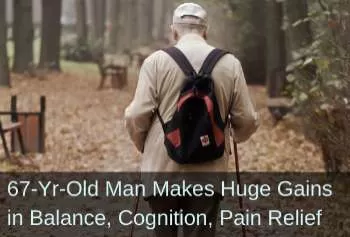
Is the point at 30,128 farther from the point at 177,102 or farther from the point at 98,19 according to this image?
the point at 98,19

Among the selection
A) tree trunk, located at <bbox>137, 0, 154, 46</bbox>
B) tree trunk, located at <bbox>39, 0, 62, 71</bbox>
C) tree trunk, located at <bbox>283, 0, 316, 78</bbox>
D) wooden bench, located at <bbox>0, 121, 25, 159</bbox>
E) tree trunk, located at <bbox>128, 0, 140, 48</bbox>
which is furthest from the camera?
tree trunk, located at <bbox>137, 0, 154, 46</bbox>

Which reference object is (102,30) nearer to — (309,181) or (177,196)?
(309,181)

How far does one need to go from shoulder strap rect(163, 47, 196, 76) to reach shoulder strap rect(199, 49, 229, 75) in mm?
61

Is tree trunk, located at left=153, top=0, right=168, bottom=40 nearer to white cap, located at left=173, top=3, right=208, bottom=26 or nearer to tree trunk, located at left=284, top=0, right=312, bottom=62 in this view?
tree trunk, located at left=284, top=0, right=312, bottom=62

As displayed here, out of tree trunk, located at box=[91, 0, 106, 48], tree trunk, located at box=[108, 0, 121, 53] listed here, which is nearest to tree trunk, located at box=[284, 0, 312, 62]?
tree trunk, located at box=[91, 0, 106, 48]

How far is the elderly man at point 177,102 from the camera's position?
175 inches

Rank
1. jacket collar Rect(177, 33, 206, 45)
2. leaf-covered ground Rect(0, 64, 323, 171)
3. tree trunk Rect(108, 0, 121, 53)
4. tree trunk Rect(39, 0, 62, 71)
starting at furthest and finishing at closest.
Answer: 1. tree trunk Rect(108, 0, 121, 53)
2. tree trunk Rect(39, 0, 62, 71)
3. leaf-covered ground Rect(0, 64, 323, 171)
4. jacket collar Rect(177, 33, 206, 45)

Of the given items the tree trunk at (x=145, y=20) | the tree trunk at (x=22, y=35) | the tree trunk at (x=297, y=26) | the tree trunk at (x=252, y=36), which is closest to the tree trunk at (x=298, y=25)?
the tree trunk at (x=297, y=26)

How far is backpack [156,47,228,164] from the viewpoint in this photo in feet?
14.4

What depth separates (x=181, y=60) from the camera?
445cm

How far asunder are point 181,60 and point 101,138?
1007cm

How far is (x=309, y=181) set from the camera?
348 inches

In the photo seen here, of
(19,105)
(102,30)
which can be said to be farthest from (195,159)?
(102,30)

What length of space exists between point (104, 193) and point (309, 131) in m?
2.36
